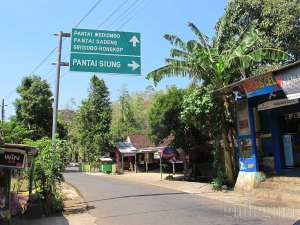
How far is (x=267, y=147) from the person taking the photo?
20.4 m

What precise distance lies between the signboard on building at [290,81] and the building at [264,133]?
1900 millimetres

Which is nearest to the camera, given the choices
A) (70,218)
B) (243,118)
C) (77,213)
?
(70,218)

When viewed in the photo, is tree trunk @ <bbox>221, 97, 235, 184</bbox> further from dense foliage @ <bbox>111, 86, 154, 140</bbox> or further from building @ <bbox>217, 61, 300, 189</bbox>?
dense foliage @ <bbox>111, 86, 154, 140</bbox>

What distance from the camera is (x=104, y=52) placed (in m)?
16.8

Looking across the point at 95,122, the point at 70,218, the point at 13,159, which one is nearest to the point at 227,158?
the point at 70,218

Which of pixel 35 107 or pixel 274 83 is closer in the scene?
pixel 274 83

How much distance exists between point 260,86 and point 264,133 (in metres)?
3.74

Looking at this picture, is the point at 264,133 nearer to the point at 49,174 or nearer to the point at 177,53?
the point at 177,53

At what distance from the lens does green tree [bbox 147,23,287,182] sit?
19.8 meters

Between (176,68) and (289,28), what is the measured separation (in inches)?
260

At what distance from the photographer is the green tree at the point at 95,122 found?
58969 millimetres

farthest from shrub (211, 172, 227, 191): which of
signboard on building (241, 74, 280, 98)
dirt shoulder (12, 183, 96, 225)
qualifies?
dirt shoulder (12, 183, 96, 225)

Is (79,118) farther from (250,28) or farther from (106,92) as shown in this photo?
(250,28)

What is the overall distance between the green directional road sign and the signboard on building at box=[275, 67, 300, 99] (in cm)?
547
